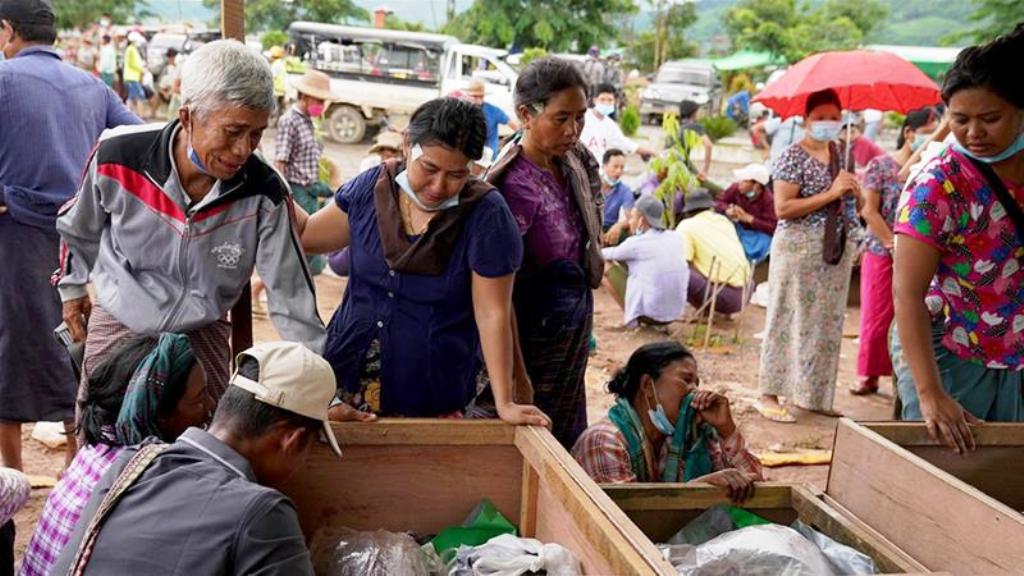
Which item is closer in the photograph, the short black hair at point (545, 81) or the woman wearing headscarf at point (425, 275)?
the woman wearing headscarf at point (425, 275)

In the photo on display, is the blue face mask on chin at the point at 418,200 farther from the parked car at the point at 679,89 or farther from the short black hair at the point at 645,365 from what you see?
the parked car at the point at 679,89

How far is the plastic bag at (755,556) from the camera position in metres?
2.14

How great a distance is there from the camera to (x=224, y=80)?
7.39ft

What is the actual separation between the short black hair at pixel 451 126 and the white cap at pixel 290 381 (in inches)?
32.6

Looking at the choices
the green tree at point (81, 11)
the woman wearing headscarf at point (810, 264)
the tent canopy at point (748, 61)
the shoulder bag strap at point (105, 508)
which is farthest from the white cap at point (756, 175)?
the green tree at point (81, 11)

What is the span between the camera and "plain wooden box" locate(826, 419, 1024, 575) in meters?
2.10

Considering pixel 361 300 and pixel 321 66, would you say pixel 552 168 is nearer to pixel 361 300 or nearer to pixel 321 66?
pixel 361 300

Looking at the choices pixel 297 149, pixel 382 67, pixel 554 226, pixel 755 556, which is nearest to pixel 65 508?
pixel 755 556

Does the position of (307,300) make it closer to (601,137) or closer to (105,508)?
(105,508)

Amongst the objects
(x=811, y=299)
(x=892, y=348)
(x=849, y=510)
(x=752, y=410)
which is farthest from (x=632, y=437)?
(x=752, y=410)

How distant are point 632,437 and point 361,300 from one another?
2.99ft

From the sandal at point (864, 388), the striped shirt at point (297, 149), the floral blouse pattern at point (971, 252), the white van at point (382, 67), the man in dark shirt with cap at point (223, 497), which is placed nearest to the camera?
the man in dark shirt with cap at point (223, 497)

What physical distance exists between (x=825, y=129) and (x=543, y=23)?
24.2m

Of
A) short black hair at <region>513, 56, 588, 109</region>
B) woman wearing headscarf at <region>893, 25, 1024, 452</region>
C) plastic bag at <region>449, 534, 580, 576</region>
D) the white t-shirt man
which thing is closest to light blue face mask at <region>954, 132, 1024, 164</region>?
woman wearing headscarf at <region>893, 25, 1024, 452</region>
